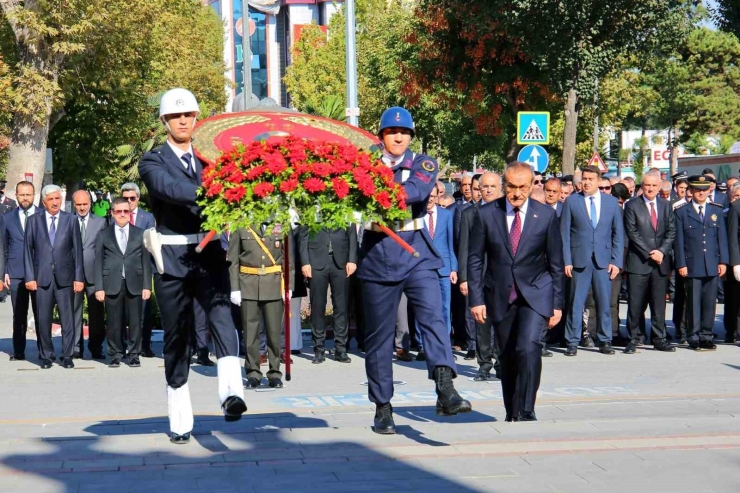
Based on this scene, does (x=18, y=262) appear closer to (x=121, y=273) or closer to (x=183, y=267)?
(x=121, y=273)

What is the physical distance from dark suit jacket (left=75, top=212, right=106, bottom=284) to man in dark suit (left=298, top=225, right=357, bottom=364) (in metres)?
2.66

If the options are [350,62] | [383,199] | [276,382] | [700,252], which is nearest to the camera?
[383,199]

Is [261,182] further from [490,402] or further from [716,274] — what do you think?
[716,274]

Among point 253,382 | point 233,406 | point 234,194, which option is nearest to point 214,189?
point 234,194

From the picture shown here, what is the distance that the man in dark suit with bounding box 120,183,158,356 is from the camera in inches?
599

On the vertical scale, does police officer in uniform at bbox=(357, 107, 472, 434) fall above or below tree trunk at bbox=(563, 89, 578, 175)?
below

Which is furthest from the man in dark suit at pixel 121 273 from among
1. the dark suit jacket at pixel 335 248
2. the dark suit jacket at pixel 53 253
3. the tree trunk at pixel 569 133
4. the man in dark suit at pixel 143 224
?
the tree trunk at pixel 569 133

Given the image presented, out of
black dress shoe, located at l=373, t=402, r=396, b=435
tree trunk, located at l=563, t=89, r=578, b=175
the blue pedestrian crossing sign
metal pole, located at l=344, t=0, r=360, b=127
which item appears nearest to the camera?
black dress shoe, located at l=373, t=402, r=396, b=435

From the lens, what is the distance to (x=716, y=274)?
1563cm

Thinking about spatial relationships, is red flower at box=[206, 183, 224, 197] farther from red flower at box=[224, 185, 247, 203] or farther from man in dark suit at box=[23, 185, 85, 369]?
man in dark suit at box=[23, 185, 85, 369]

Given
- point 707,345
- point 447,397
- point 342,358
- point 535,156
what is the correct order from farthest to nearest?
1. point 535,156
2. point 707,345
3. point 342,358
4. point 447,397

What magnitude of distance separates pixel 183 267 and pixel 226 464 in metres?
1.31

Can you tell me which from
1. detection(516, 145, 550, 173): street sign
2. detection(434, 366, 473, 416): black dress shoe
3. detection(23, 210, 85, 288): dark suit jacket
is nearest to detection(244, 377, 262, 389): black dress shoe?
detection(23, 210, 85, 288): dark suit jacket

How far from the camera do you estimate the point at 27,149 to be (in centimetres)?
2772
